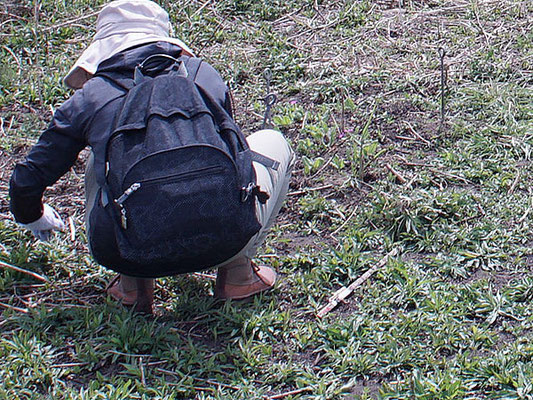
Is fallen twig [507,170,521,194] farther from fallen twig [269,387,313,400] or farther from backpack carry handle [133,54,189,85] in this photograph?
backpack carry handle [133,54,189,85]

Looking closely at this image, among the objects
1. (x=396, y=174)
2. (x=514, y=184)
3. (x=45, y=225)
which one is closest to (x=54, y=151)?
(x=45, y=225)

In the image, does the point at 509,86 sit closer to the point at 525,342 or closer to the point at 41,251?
the point at 525,342

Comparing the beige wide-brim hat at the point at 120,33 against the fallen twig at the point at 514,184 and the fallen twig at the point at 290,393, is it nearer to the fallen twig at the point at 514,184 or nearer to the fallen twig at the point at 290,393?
the fallen twig at the point at 290,393

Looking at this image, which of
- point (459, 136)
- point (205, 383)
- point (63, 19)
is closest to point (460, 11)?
point (459, 136)

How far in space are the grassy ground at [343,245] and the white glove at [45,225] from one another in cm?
21

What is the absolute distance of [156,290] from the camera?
3.60m

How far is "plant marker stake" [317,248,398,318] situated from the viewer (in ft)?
11.3

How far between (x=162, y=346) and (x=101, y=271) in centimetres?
69

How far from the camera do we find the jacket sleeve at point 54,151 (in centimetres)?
301

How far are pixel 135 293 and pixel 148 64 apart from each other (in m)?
0.96

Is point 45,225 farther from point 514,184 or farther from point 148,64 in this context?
point 514,184

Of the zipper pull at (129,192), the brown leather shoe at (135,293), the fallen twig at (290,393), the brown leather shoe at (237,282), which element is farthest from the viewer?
the brown leather shoe at (237,282)

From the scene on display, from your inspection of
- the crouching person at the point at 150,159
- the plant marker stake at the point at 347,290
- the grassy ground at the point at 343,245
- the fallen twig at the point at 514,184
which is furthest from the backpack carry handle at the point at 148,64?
the fallen twig at the point at 514,184

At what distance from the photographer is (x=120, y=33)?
3279mm
